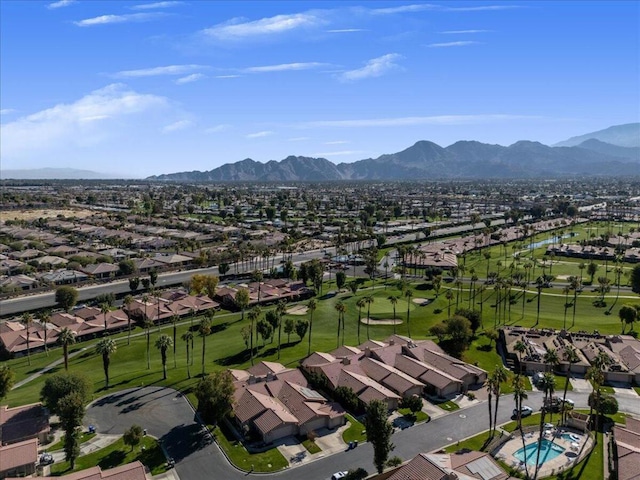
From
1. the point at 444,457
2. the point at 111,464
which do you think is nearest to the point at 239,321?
the point at 111,464

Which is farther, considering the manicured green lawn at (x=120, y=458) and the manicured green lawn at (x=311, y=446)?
the manicured green lawn at (x=311, y=446)

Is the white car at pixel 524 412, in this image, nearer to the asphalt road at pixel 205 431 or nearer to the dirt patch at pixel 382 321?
the asphalt road at pixel 205 431

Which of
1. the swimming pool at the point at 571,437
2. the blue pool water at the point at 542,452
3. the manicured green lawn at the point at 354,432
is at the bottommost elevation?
the swimming pool at the point at 571,437

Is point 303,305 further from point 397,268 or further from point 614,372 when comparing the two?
point 614,372

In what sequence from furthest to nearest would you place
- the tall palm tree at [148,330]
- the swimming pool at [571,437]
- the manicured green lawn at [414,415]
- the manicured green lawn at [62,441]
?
1. the tall palm tree at [148,330]
2. the manicured green lawn at [414,415]
3. the swimming pool at [571,437]
4. the manicured green lawn at [62,441]

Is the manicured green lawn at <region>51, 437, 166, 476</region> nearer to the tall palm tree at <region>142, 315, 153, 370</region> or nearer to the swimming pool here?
the tall palm tree at <region>142, 315, 153, 370</region>

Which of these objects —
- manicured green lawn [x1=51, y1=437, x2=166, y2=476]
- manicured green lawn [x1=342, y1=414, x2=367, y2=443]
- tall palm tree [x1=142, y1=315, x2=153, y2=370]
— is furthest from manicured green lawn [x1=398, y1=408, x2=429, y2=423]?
tall palm tree [x1=142, y1=315, x2=153, y2=370]

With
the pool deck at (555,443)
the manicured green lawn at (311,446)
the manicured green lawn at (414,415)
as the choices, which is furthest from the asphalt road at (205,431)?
the pool deck at (555,443)
